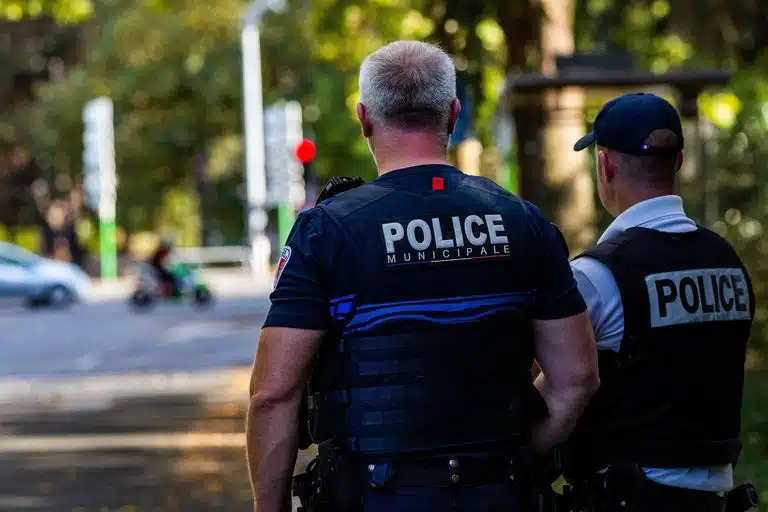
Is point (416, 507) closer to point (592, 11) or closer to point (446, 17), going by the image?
point (446, 17)

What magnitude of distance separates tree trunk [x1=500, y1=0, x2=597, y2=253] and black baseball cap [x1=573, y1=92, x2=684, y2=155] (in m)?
10.5

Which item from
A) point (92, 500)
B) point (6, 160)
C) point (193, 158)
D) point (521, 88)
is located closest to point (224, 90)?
point (193, 158)

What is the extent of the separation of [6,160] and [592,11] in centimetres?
5324

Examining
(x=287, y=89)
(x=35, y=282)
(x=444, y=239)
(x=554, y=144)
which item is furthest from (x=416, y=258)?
(x=287, y=89)

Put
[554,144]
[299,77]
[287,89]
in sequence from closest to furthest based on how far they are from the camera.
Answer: [554,144] → [287,89] → [299,77]

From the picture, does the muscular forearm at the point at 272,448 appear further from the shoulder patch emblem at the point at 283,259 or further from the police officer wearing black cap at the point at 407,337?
the shoulder patch emblem at the point at 283,259

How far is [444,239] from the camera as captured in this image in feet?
11.1

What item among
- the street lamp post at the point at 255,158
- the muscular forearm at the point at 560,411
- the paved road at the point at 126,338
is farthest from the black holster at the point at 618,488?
the street lamp post at the point at 255,158

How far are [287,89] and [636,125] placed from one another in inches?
1804

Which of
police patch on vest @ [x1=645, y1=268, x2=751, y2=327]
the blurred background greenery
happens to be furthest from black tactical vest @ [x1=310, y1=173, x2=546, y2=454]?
the blurred background greenery

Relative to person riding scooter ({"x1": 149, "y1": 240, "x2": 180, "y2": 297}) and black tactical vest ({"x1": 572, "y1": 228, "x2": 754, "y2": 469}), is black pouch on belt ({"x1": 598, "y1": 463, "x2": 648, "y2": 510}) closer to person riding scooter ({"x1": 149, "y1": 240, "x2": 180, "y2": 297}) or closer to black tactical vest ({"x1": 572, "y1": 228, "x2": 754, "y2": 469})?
black tactical vest ({"x1": 572, "y1": 228, "x2": 754, "y2": 469})

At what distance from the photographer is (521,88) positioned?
42.8 ft

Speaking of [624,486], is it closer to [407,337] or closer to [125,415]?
[407,337]

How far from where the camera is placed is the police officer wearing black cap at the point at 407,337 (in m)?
3.34
